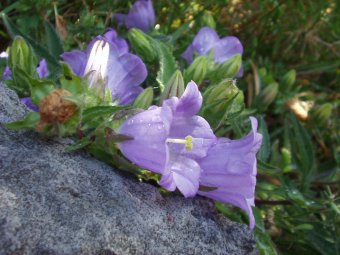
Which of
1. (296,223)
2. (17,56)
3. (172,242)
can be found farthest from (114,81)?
(296,223)

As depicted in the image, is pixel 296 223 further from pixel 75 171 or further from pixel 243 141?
pixel 75 171

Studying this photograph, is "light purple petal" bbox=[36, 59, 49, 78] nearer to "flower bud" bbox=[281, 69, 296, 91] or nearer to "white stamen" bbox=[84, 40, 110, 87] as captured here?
"white stamen" bbox=[84, 40, 110, 87]

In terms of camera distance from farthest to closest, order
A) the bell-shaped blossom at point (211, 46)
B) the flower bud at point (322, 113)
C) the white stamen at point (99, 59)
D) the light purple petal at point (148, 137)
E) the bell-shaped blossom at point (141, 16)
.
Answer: the flower bud at point (322, 113), the bell-shaped blossom at point (141, 16), the bell-shaped blossom at point (211, 46), the white stamen at point (99, 59), the light purple petal at point (148, 137)

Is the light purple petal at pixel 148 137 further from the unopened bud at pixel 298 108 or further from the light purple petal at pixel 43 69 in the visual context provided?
the unopened bud at pixel 298 108

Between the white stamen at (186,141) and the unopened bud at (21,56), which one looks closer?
the white stamen at (186,141)

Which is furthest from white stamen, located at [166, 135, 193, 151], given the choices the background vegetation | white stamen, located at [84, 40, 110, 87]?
the background vegetation

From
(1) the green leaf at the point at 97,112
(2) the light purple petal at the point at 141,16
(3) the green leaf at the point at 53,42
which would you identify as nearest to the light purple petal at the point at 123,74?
(1) the green leaf at the point at 97,112

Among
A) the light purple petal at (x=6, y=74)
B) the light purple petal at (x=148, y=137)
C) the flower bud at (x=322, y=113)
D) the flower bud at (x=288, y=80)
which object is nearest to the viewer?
the light purple petal at (x=148, y=137)
